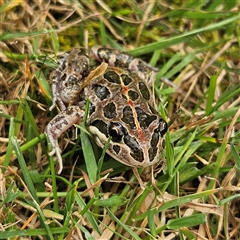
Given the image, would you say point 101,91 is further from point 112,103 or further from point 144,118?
point 144,118

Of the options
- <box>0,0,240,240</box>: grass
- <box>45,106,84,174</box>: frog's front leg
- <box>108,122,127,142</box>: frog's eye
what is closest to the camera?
<box>0,0,240,240</box>: grass

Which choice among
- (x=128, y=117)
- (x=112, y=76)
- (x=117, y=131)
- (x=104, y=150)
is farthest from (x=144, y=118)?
(x=112, y=76)

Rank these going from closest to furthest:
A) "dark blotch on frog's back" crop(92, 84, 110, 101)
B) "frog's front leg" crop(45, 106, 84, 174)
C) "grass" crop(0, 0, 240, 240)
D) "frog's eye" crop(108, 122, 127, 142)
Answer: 1. "grass" crop(0, 0, 240, 240)
2. "frog's eye" crop(108, 122, 127, 142)
3. "frog's front leg" crop(45, 106, 84, 174)
4. "dark blotch on frog's back" crop(92, 84, 110, 101)

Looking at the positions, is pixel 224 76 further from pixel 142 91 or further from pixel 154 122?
pixel 154 122

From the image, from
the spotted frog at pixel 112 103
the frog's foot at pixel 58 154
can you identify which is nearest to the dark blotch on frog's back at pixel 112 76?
the spotted frog at pixel 112 103

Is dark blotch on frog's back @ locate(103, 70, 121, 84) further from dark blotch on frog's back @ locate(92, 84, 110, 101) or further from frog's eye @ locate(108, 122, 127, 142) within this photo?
frog's eye @ locate(108, 122, 127, 142)

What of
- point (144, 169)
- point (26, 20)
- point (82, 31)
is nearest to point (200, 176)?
point (144, 169)

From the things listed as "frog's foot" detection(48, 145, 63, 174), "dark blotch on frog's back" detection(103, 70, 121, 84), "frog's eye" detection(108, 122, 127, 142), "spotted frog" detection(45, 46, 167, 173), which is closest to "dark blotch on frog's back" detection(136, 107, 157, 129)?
"spotted frog" detection(45, 46, 167, 173)
